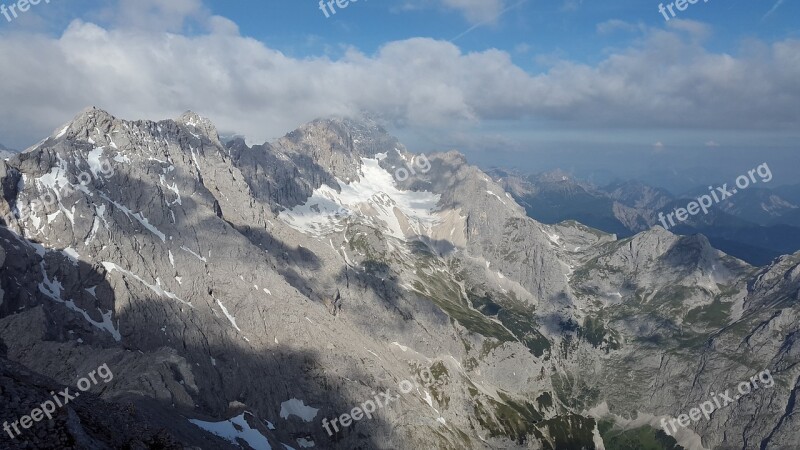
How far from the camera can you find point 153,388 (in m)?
117

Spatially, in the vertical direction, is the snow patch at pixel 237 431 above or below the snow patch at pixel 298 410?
above

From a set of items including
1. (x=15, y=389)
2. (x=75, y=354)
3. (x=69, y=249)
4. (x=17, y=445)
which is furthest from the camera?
(x=69, y=249)

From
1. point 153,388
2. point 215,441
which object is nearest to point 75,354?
point 153,388

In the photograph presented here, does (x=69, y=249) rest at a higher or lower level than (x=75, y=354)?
higher

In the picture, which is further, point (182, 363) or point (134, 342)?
point (134, 342)

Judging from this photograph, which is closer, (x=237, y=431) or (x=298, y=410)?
(x=237, y=431)

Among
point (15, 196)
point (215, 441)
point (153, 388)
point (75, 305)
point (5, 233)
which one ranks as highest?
point (15, 196)

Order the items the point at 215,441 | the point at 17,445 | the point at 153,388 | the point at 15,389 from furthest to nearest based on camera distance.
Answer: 1. the point at 153,388
2. the point at 215,441
3. the point at 15,389
4. the point at 17,445

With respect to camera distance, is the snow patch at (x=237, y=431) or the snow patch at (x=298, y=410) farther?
the snow patch at (x=298, y=410)

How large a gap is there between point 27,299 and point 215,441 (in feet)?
344

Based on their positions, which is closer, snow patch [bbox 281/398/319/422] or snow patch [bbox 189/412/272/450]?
snow patch [bbox 189/412/272/450]

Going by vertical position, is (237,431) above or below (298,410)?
above

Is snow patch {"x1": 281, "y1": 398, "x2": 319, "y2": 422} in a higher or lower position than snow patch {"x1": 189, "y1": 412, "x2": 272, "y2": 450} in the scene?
lower

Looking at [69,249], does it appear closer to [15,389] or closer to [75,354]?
[75,354]
